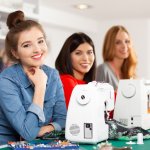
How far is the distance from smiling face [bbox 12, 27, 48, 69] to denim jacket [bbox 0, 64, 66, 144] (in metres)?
0.07

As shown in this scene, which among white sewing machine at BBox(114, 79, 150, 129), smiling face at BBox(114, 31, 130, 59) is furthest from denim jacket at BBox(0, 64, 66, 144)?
smiling face at BBox(114, 31, 130, 59)

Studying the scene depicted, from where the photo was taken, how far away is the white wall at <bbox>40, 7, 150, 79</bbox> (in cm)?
542

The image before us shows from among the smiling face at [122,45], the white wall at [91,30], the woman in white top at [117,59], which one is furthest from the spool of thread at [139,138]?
the white wall at [91,30]

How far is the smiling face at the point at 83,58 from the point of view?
7.48 ft

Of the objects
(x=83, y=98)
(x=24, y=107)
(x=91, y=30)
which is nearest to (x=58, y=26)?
(x=91, y=30)

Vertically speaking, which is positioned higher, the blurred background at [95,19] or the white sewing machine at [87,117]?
the blurred background at [95,19]

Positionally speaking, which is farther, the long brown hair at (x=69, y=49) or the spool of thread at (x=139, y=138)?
the long brown hair at (x=69, y=49)

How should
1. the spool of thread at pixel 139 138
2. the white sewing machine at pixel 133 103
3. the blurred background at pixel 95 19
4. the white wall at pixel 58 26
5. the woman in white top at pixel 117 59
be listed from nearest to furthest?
the spool of thread at pixel 139 138, the white sewing machine at pixel 133 103, the woman in white top at pixel 117 59, the blurred background at pixel 95 19, the white wall at pixel 58 26

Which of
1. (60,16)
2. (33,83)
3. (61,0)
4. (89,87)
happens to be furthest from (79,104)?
(60,16)

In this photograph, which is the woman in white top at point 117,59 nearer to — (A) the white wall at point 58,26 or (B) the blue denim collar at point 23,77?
(B) the blue denim collar at point 23,77

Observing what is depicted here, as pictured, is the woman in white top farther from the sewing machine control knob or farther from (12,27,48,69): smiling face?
(12,27,48,69): smiling face

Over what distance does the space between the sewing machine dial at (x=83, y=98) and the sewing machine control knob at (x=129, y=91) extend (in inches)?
14.3

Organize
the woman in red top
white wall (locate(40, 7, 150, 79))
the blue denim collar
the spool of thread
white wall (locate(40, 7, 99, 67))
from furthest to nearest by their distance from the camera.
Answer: white wall (locate(40, 7, 150, 79)), white wall (locate(40, 7, 99, 67)), the woman in red top, the blue denim collar, the spool of thread

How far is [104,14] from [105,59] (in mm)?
2637
